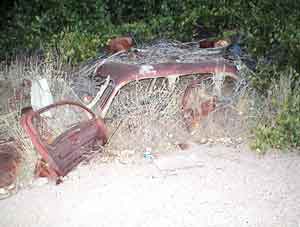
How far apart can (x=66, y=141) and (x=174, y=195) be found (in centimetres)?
127

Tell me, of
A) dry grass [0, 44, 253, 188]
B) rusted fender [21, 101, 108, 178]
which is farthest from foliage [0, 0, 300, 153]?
rusted fender [21, 101, 108, 178]

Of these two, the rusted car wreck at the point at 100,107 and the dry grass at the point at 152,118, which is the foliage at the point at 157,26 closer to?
the dry grass at the point at 152,118

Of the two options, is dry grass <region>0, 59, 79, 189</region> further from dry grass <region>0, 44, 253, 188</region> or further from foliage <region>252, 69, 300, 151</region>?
foliage <region>252, 69, 300, 151</region>

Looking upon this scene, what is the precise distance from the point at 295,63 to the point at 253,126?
987mm

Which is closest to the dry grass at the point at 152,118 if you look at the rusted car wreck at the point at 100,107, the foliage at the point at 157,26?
the rusted car wreck at the point at 100,107

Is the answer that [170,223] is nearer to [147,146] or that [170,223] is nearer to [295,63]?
[147,146]

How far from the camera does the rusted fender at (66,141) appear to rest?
409 centimetres

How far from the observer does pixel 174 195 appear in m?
3.92

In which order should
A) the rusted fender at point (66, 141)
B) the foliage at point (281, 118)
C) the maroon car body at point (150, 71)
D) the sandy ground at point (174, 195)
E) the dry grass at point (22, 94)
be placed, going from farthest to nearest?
the maroon car body at point (150, 71)
the foliage at point (281, 118)
the dry grass at point (22, 94)
the rusted fender at point (66, 141)
the sandy ground at point (174, 195)

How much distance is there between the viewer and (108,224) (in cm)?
357

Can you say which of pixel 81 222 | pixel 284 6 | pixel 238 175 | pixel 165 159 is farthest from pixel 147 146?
pixel 284 6

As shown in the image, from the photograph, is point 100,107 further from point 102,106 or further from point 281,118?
point 281,118

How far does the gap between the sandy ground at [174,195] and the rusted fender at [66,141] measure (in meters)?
0.15

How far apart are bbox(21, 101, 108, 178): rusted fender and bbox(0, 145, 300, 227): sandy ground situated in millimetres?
147
